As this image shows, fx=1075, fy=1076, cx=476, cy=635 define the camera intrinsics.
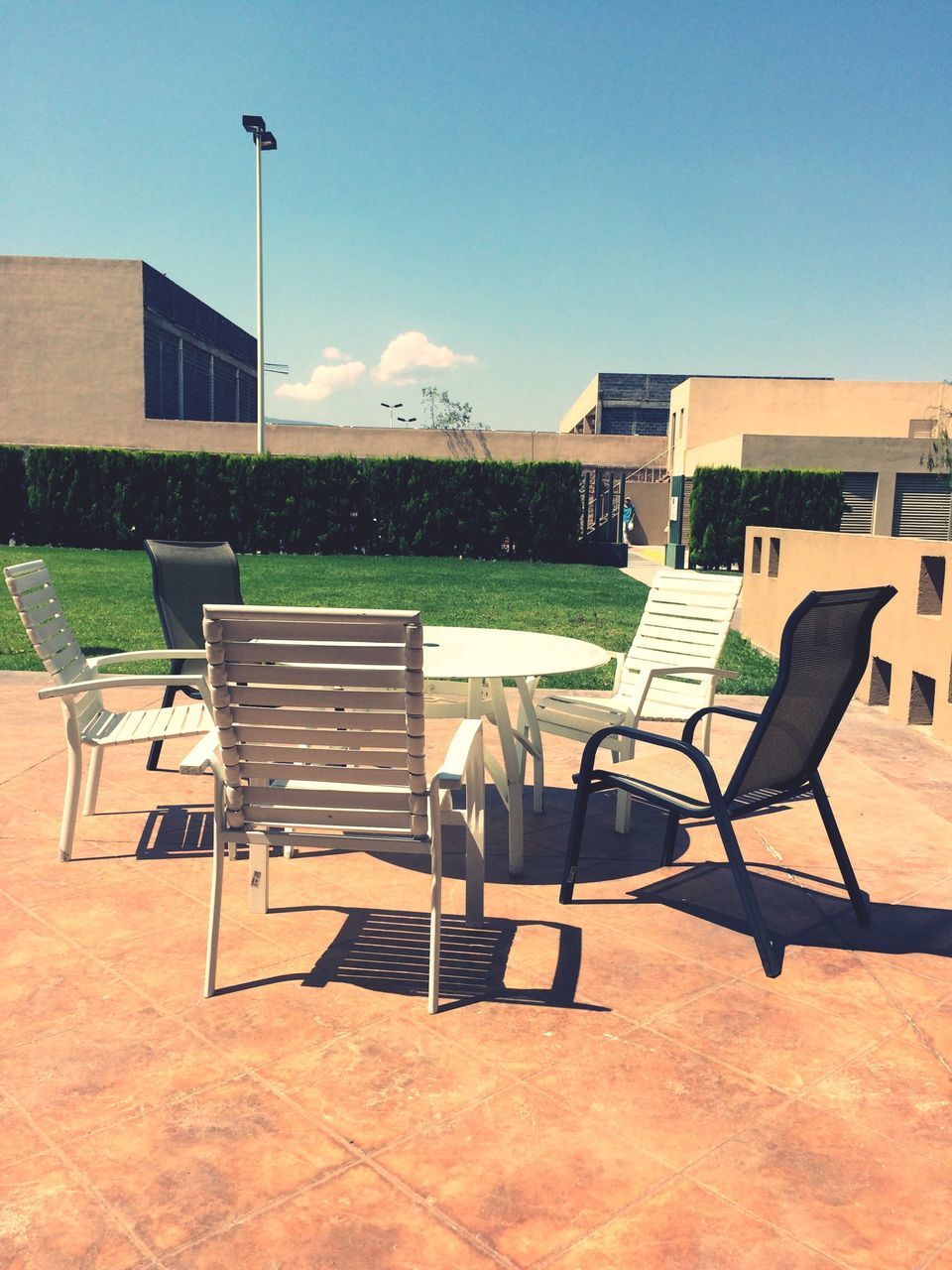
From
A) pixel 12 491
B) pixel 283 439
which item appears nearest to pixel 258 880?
pixel 12 491

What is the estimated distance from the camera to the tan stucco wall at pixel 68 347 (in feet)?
118

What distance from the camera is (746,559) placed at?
498 inches

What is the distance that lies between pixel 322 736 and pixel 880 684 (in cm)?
591

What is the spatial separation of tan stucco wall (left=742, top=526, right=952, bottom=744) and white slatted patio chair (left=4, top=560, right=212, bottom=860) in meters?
4.54

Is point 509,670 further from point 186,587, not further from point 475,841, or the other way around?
point 186,587

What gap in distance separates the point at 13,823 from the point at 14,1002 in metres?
1.75

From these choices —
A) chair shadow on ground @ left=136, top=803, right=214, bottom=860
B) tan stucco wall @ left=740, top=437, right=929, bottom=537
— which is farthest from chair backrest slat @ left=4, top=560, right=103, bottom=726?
tan stucco wall @ left=740, top=437, right=929, bottom=537

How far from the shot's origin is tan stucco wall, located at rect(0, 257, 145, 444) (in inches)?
1416

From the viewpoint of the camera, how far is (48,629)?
4.54 meters

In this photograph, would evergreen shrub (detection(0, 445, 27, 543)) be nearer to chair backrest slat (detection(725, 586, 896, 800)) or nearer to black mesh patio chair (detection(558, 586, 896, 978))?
black mesh patio chair (detection(558, 586, 896, 978))

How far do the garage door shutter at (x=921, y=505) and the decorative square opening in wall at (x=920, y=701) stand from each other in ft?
77.6

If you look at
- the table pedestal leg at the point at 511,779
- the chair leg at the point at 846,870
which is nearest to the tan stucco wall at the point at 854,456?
the table pedestal leg at the point at 511,779

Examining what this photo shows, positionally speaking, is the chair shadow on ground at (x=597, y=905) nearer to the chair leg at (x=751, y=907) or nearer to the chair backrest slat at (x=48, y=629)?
the chair leg at (x=751, y=907)

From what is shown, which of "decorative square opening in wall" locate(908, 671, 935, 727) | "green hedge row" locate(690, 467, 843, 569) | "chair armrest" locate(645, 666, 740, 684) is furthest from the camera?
"green hedge row" locate(690, 467, 843, 569)
